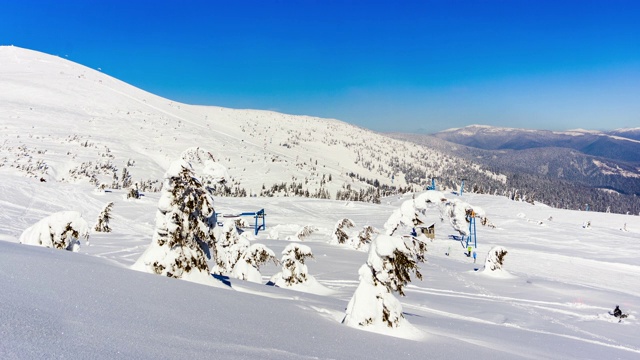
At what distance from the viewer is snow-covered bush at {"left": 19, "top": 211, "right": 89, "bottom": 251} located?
30.7ft

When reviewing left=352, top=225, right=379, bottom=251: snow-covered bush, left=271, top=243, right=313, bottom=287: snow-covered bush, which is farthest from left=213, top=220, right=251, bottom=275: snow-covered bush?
left=352, top=225, right=379, bottom=251: snow-covered bush

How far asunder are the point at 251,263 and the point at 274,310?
7162 millimetres

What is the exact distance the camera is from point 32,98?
309ft

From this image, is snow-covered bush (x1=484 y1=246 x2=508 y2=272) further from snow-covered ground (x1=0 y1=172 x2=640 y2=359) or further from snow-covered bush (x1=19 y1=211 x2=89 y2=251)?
snow-covered bush (x1=19 y1=211 x2=89 y2=251)

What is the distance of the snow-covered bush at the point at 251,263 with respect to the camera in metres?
11.4

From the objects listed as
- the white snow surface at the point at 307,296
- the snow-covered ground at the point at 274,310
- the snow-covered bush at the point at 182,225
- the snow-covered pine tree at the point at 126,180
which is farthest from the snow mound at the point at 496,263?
the snow-covered pine tree at the point at 126,180

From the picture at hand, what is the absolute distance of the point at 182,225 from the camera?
25.6 ft

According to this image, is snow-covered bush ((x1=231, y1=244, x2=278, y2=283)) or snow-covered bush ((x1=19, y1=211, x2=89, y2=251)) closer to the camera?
snow-covered bush ((x1=19, y1=211, x2=89, y2=251))

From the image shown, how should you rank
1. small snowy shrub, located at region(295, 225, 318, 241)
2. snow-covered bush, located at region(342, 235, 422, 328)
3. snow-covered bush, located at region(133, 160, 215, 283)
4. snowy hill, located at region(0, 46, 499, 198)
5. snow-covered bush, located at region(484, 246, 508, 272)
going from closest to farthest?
snow-covered bush, located at region(342, 235, 422, 328)
snow-covered bush, located at region(133, 160, 215, 283)
snow-covered bush, located at region(484, 246, 508, 272)
small snowy shrub, located at region(295, 225, 318, 241)
snowy hill, located at region(0, 46, 499, 198)

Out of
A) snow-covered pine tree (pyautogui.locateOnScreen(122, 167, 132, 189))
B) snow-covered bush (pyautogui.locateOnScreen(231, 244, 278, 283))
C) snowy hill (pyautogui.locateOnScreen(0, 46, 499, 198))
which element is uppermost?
snowy hill (pyautogui.locateOnScreen(0, 46, 499, 198))

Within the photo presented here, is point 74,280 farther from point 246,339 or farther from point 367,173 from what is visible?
point 367,173

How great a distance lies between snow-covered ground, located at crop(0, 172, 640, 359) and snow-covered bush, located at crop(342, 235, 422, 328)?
0.41m

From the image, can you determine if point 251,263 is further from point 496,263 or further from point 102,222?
point 102,222

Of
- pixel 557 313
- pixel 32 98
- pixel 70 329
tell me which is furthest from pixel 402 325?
pixel 32 98
